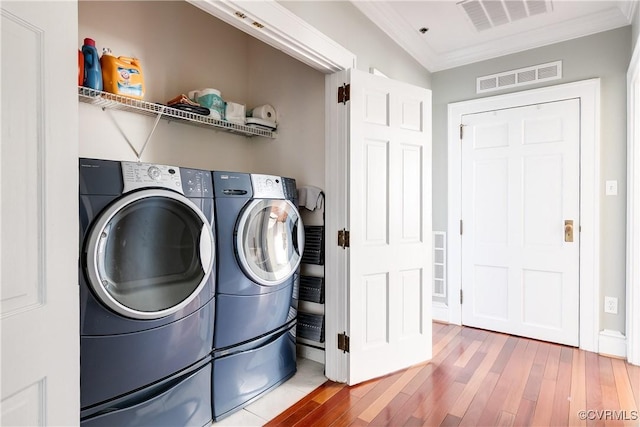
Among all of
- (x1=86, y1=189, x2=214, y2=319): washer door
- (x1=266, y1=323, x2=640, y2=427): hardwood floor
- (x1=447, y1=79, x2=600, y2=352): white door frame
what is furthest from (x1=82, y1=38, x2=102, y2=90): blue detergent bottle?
(x1=447, y1=79, x2=600, y2=352): white door frame

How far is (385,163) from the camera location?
7.38ft

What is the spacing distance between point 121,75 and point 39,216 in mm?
1325

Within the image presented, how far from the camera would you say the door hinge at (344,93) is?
2.09 metres

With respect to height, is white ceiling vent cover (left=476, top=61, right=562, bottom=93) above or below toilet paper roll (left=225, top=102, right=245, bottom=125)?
above

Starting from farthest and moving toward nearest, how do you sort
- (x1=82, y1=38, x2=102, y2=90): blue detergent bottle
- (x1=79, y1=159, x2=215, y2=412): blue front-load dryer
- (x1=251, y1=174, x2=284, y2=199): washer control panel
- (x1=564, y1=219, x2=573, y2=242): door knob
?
1. (x1=564, y1=219, x2=573, y2=242): door knob
2. (x1=251, y1=174, x2=284, y2=199): washer control panel
3. (x1=82, y1=38, x2=102, y2=90): blue detergent bottle
4. (x1=79, y1=159, x2=215, y2=412): blue front-load dryer

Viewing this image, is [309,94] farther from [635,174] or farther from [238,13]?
[635,174]

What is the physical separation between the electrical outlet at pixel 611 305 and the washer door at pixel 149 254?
116 inches

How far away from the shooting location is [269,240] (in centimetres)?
204

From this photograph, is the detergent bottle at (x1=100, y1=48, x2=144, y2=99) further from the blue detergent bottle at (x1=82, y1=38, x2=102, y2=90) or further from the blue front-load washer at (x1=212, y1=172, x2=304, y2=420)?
the blue front-load washer at (x1=212, y1=172, x2=304, y2=420)

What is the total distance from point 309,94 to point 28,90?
6.32 feet

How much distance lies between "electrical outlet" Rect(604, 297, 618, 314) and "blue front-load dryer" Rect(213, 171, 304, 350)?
2412 mm

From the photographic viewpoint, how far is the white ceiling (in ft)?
7.79

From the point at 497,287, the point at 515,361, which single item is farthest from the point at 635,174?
the point at 515,361

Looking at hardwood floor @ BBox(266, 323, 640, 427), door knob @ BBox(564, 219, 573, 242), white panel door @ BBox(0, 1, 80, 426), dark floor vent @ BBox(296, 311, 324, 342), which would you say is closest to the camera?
white panel door @ BBox(0, 1, 80, 426)
